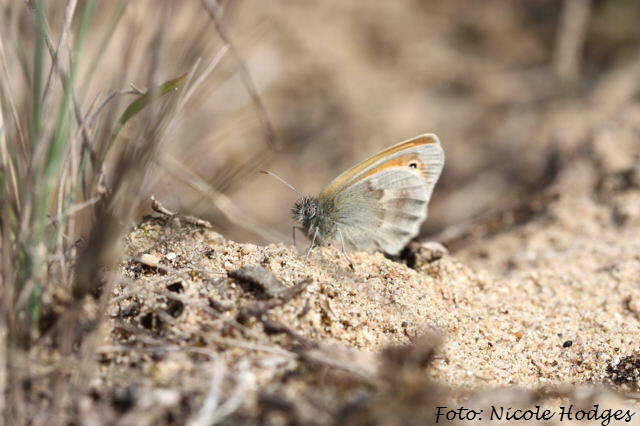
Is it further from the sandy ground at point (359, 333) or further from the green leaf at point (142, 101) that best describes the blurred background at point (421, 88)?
the green leaf at point (142, 101)

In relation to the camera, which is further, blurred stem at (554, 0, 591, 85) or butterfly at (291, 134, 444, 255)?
blurred stem at (554, 0, 591, 85)

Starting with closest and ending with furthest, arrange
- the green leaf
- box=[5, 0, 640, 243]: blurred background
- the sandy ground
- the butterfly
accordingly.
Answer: the sandy ground → the green leaf → the butterfly → box=[5, 0, 640, 243]: blurred background

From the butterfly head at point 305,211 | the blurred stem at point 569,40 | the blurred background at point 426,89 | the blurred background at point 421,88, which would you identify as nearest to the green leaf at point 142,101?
the butterfly head at point 305,211

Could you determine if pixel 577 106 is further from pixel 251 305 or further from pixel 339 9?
pixel 251 305

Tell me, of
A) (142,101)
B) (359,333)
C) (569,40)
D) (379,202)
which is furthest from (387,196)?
(569,40)

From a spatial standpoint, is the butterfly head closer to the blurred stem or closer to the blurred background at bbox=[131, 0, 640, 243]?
the blurred background at bbox=[131, 0, 640, 243]

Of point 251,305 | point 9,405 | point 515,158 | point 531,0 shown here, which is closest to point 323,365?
point 251,305

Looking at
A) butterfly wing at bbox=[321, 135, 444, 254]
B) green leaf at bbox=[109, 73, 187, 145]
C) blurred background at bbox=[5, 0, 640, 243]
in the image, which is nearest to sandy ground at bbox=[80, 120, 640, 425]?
butterfly wing at bbox=[321, 135, 444, 254]
